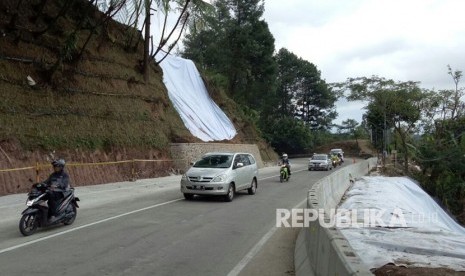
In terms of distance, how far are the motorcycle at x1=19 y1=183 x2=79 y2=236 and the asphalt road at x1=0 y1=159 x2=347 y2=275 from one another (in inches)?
8.4

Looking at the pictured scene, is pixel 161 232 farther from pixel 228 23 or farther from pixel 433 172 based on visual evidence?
pixel 228 23

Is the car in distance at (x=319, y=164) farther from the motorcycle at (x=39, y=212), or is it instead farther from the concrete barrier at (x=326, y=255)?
the concrete barrier at (x=326, y=255)

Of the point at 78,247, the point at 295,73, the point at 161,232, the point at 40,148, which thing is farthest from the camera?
the point at 295,73

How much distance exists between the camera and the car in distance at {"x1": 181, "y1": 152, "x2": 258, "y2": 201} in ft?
50.8

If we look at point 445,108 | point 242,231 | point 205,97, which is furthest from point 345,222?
point 205,97

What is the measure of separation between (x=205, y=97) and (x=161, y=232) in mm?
36137

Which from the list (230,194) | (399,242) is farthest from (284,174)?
(399,242)

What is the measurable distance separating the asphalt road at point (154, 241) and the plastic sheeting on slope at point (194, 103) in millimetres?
23664

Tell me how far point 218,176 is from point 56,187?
6164mm

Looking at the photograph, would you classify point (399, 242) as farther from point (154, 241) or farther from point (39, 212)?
point (39, 212)

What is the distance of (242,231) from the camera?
10.5 m

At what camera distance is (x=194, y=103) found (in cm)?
4191

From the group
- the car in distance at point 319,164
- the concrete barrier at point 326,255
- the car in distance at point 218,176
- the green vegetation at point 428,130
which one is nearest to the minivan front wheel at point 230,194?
the car in distance at point 218,176

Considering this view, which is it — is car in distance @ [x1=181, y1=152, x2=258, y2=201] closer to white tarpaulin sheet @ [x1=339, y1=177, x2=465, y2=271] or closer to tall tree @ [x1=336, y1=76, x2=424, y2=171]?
white tarpaulin sheet @ [x1=339, y1=177, x2=465, y2=271]
